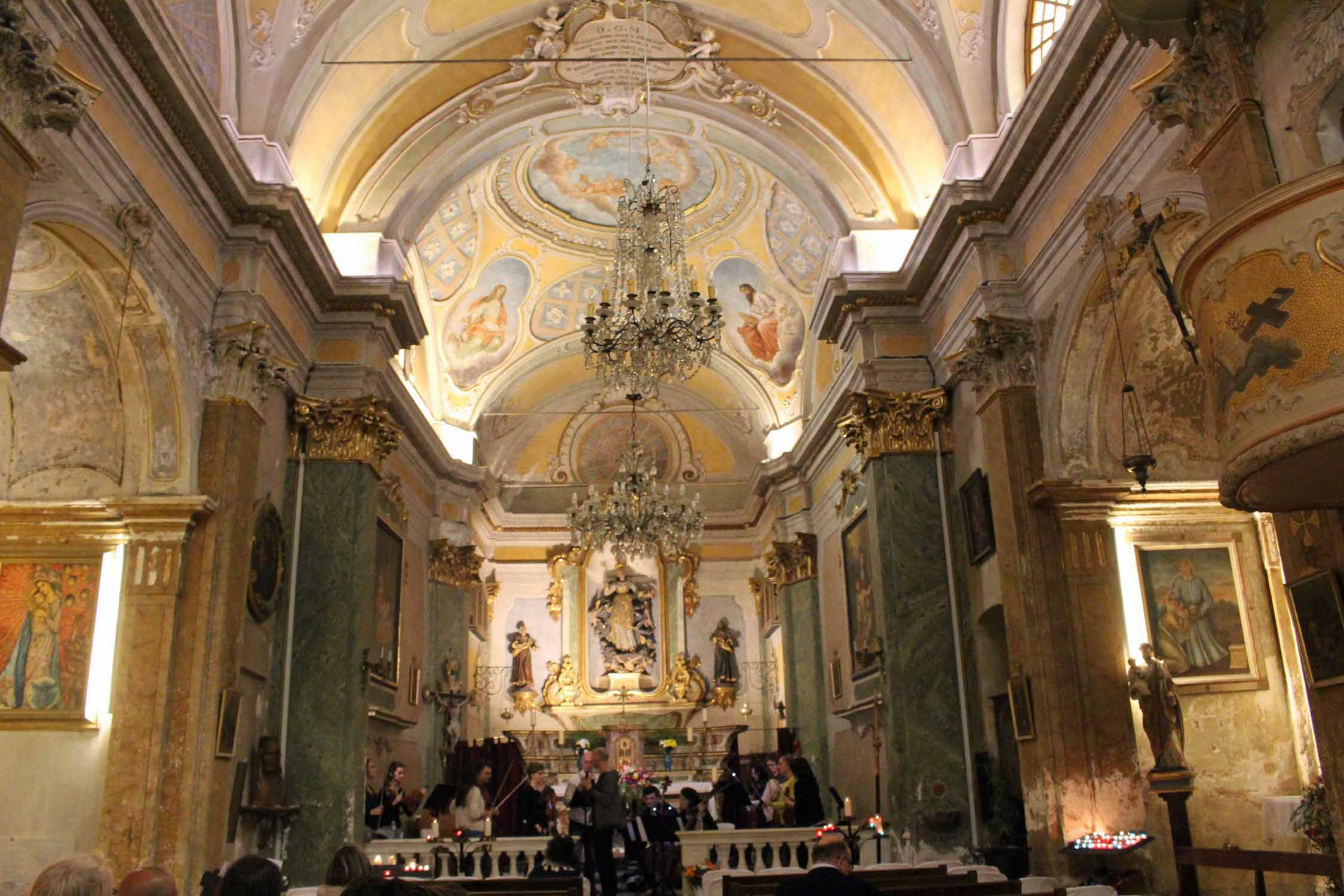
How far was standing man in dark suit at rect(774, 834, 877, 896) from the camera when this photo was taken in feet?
15.0

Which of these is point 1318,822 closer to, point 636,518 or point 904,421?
point 904,421

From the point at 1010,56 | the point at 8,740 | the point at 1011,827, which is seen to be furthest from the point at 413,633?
the point at 1010,56

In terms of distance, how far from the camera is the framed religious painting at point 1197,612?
10070 millimetres

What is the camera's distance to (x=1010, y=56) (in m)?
11.3

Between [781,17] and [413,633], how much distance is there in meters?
9.73

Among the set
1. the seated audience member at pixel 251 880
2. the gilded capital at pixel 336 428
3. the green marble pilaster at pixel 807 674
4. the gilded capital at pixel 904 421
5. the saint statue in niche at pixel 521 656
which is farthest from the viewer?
the saint statue in niche at pixel 521 656

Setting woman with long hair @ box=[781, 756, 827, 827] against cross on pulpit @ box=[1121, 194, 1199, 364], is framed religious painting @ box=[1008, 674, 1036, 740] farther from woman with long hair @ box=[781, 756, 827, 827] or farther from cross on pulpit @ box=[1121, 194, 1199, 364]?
woman with long hair @ box=[781, 756, 827, 827]

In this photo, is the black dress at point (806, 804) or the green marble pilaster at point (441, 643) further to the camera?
the green marble pilaster at point (441, 643)

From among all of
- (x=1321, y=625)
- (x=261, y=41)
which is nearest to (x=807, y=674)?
(x=261, y=41)

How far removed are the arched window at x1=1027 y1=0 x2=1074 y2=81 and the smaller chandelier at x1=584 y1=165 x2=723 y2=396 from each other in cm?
382

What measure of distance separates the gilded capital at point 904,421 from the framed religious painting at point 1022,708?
3296 mm

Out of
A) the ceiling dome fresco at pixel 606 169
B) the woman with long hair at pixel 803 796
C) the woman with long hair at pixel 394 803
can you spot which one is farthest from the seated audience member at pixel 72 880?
the ceiling dome fresco at pixel 606 169

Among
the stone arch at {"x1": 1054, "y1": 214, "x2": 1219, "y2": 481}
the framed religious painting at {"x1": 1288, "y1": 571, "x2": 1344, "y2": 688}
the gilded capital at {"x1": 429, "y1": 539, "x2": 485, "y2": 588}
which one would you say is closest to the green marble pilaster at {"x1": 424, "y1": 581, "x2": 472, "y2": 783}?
the gilded capital at {"x1": 429, "y1": 539, "x2": 485, "y2": 588}

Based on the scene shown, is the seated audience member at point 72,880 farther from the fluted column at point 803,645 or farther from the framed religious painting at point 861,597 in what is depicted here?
the fluted column at point 803,645
